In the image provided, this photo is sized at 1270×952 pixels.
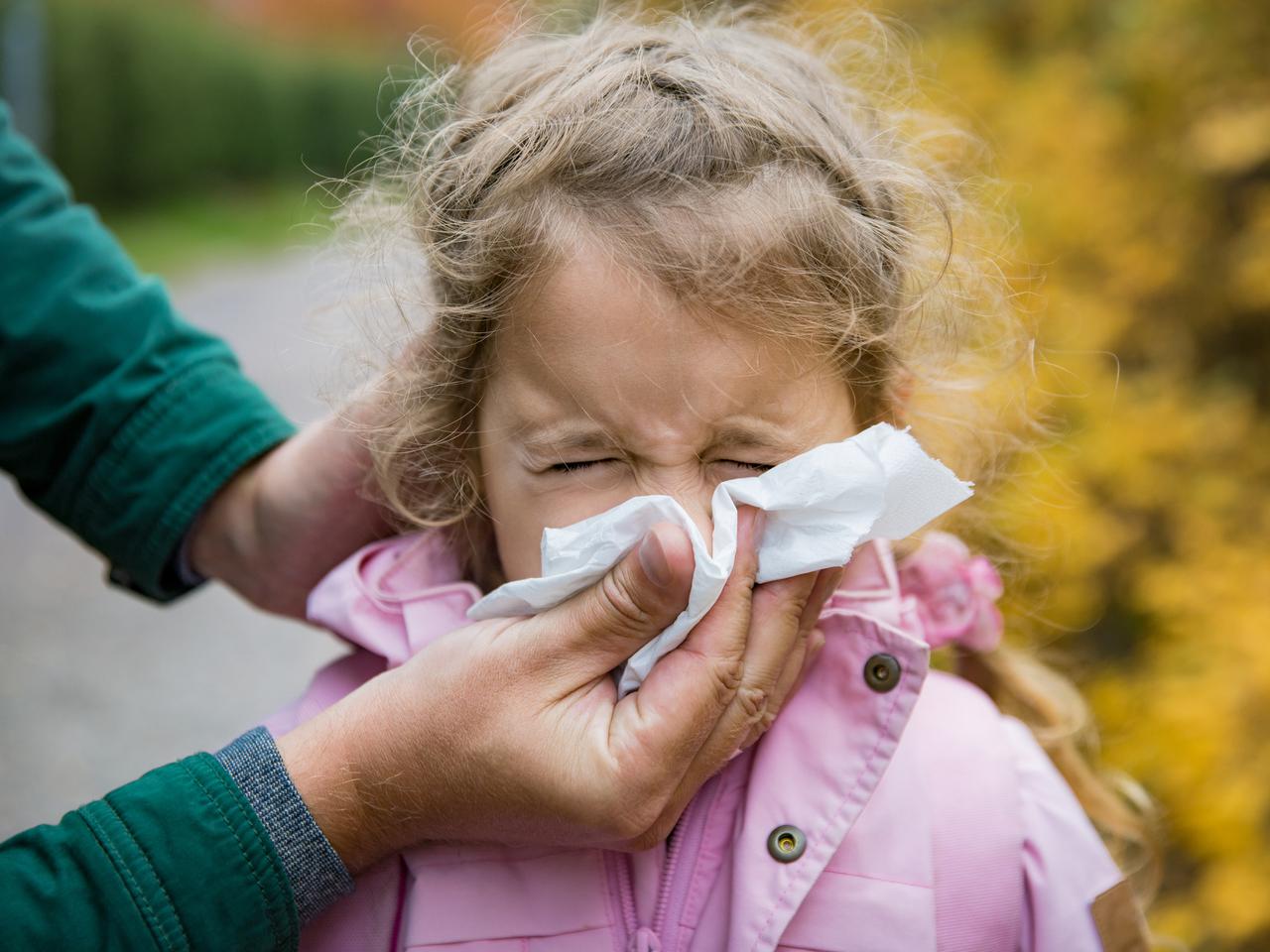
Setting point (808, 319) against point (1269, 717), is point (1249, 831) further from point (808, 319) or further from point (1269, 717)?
point (808, 319)

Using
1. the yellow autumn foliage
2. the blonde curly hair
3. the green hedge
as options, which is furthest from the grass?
the blonde curly hair

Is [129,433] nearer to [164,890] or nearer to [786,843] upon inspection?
[164,890]

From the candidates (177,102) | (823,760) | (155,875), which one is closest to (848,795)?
(823,760)

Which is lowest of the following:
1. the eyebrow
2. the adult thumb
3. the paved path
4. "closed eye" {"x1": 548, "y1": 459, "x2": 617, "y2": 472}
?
the paved path

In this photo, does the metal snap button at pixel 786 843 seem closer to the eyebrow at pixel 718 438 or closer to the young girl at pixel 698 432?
the young girl at pixel 698 432

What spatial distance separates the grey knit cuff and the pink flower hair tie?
3.34 ft

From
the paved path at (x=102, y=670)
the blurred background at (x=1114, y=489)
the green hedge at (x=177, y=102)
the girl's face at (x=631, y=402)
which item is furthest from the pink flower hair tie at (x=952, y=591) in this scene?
the green hedge at (x=177, y=102)

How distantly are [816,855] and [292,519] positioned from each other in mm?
1034

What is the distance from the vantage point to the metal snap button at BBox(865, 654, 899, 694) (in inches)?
65.8

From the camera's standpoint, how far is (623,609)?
4.78 ft

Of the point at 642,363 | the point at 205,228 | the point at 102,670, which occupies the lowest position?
the point at 205,228

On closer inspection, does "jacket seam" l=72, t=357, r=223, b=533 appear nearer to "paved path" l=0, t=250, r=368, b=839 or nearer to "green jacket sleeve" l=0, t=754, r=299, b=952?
"green jacket sleeve" l=0, t=754, r=299, b=952

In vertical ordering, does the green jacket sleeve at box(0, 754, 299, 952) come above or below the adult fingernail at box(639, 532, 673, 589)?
below

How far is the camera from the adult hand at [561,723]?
144 centimetres
